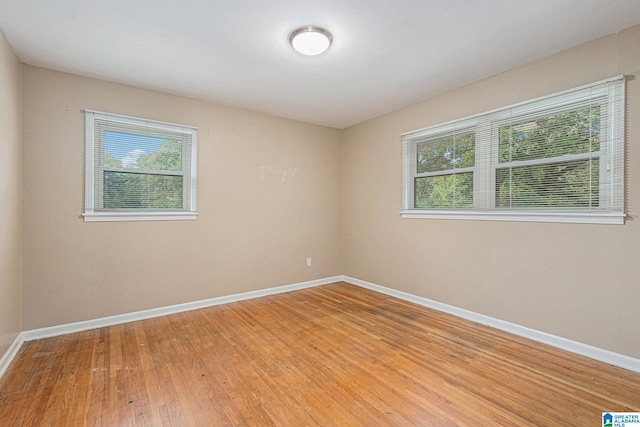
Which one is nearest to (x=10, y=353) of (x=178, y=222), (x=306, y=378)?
(x=178, y=222)

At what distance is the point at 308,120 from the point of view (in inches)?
181

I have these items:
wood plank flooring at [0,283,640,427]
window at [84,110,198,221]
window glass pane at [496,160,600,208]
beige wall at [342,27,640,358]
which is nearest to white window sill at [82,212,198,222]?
window at [84,110,198,221]

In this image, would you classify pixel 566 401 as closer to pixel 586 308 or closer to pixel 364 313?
pixel 586 308

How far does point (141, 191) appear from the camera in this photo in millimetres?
3371

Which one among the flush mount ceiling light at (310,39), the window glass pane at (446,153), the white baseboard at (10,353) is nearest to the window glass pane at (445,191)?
the window glass pane at (446,153)

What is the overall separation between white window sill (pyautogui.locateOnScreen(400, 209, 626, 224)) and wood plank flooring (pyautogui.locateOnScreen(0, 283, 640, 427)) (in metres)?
1.13

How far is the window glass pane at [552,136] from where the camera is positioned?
8.18 ft

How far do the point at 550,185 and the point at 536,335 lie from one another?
1.40 m

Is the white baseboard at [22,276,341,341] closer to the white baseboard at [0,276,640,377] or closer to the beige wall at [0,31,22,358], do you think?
the white baseboard at [0,276,640,377]

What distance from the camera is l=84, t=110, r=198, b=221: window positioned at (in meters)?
3.10

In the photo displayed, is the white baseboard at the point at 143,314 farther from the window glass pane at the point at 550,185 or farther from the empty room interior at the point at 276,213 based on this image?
the window glass pane at the point at 550,185

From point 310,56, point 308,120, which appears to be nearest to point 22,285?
point 310,56

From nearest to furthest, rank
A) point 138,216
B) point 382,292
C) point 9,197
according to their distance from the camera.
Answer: point 9,197
point 138,216
point 382,292

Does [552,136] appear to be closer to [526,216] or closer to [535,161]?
[535,161]
